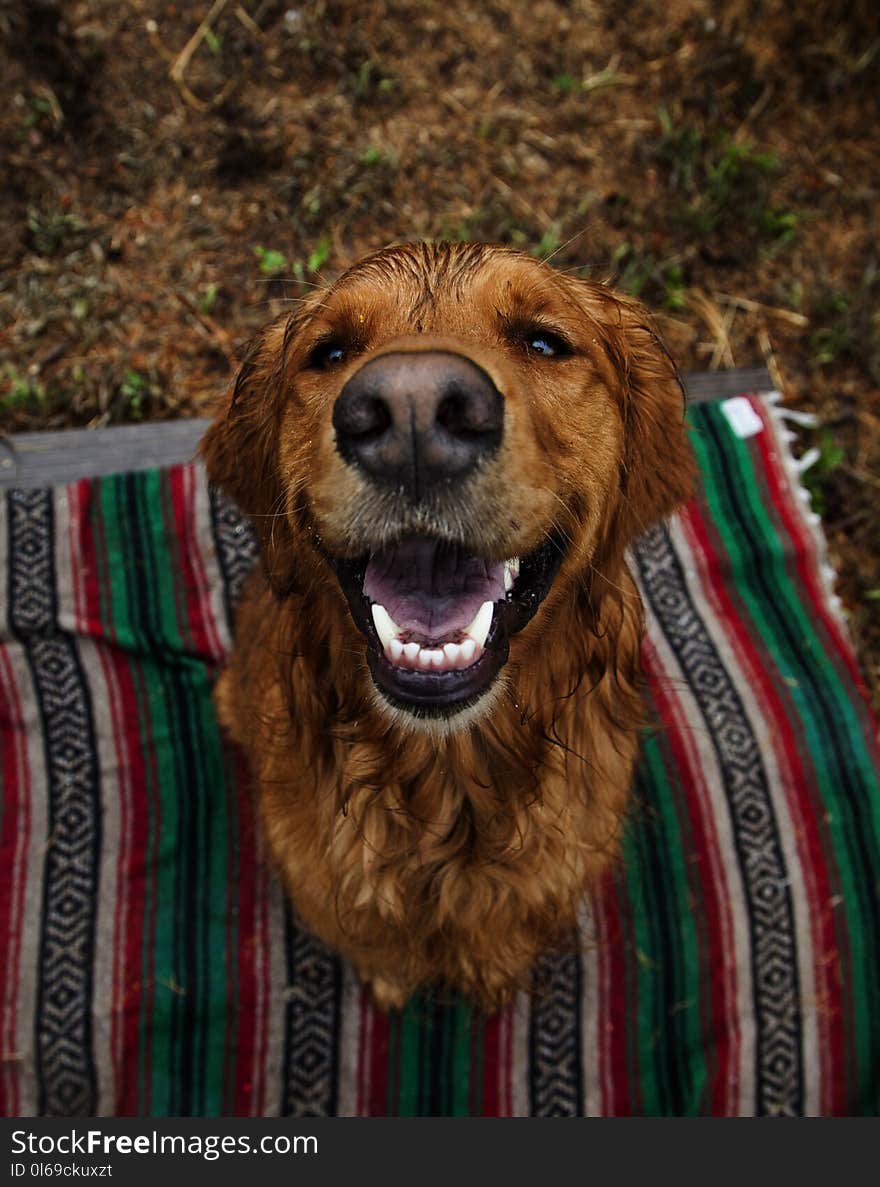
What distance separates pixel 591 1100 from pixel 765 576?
1.93 metres

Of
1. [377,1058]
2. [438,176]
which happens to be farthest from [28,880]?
[438,176]

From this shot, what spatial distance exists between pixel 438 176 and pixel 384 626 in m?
2.84

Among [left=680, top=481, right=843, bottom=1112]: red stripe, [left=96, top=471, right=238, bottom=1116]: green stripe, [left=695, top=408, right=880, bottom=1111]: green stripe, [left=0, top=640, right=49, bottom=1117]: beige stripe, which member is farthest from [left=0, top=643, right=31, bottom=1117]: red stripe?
[left=695, top=408, right=880, bottom=1111]: green stripe

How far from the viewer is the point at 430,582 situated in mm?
2102

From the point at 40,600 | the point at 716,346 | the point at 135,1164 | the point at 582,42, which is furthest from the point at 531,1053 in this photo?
the point at 582,42

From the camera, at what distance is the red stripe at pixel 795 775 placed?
3.26 meters

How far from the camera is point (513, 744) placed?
245cm

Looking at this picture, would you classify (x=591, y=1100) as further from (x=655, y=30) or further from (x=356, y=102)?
(x=655, y=30)

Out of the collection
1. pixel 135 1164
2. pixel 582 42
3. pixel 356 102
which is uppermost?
pixel 582 42

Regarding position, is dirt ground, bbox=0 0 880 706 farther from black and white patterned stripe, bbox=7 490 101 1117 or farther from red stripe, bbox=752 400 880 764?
black and white patterned stripe, bbox=7 490 101 1117

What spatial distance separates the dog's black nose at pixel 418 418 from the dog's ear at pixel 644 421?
26.6 inches

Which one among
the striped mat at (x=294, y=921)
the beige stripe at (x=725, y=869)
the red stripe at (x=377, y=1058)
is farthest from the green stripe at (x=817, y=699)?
the red stripe at (x=377, y=1058)

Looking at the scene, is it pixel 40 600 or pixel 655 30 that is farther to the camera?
pixel 655 30

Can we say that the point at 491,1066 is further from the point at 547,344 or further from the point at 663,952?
the point at 547,344
